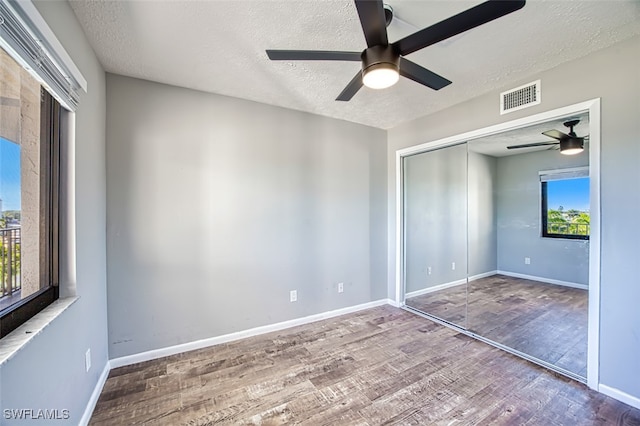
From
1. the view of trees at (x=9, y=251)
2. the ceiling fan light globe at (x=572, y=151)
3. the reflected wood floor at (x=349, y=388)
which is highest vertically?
the ceiling fan light globe at (x=572, y=151)

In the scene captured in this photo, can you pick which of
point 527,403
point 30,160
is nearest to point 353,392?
point 527,403

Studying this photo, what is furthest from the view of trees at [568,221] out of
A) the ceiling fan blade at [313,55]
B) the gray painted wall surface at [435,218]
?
the ceiling fan blade at [313,55]

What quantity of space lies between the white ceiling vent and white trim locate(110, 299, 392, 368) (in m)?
2.86

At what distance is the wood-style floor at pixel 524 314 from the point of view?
91.7 inches

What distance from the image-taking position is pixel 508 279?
3.59 meters

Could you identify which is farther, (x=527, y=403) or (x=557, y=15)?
(x=527, y=403)

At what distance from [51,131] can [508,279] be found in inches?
192

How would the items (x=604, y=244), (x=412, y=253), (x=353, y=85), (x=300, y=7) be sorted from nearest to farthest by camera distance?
1. (x=300, y=7)
2. (x=353, y=85)
3. (x=604, y=244)
4. (x=412, y=253)

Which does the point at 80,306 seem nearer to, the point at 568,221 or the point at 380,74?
the point at 380,74

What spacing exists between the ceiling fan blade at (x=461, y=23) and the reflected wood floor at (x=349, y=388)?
2301 millimetres

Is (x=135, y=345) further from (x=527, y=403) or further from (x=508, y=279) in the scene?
(x=508, y=279)

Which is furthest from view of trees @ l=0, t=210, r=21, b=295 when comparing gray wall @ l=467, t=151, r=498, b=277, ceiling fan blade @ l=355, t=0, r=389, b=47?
gray wall @ l=467, t=151, r=498, b=277

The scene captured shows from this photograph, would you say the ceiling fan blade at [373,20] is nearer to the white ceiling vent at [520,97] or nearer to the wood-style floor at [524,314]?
the white ceiling vent at [520,97]

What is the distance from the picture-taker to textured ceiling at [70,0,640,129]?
5.19 ft
